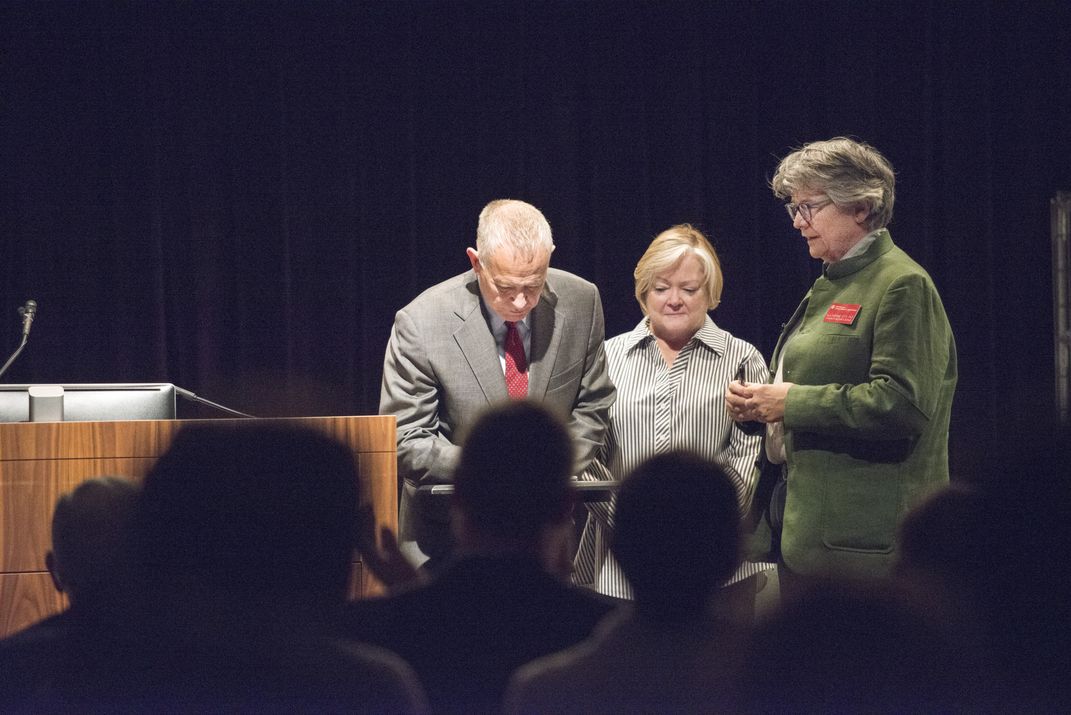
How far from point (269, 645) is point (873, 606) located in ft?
2.41

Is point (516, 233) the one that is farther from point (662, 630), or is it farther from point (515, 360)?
point (662, 630)

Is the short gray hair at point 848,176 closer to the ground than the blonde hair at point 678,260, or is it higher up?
higher up

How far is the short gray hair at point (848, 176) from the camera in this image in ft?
7.06

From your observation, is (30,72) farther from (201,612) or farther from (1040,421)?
(1040,421)

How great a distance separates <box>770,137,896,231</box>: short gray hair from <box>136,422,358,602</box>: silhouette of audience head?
3.70 feet

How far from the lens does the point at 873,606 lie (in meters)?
1.26

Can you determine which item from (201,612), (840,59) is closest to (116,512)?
(201,612)

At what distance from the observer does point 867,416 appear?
2.02 m

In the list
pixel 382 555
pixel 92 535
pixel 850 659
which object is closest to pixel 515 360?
pixel 382 555

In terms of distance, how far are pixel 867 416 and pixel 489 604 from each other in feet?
3.11

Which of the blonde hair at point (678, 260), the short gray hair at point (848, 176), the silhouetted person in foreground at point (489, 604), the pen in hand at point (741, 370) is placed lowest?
the silhouetted person in foreground at point (489, 604)

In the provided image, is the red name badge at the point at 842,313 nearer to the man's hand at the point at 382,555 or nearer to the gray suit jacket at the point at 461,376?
the gray suit jacket at the point at 461,376

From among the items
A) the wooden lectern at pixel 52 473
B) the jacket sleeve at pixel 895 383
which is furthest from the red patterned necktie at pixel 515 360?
the jacket sleeve at pixel 895 383

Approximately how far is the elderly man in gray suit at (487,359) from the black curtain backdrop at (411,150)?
202 cm
